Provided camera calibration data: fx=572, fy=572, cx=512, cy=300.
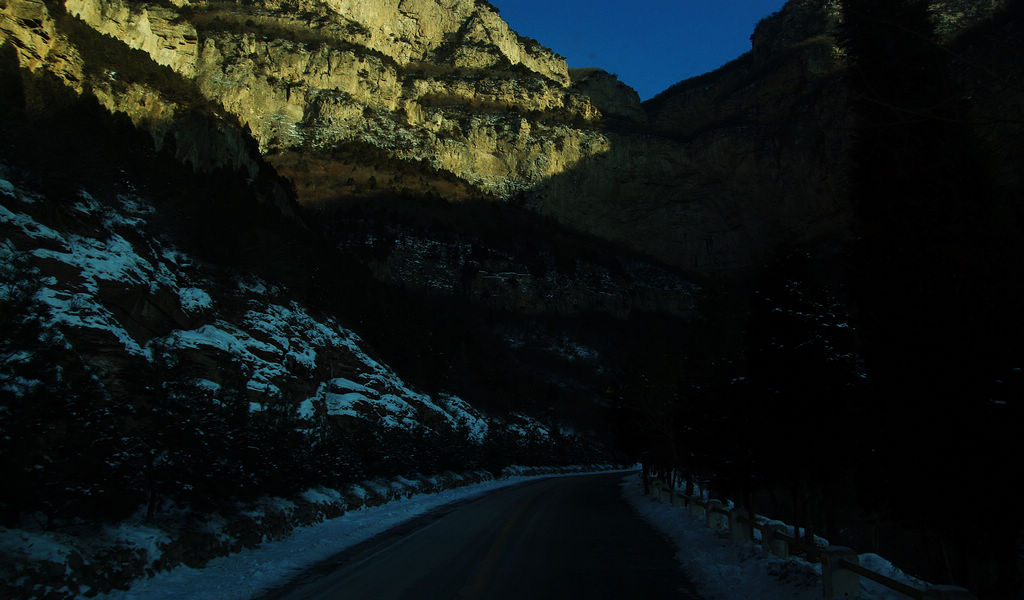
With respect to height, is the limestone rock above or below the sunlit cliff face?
above

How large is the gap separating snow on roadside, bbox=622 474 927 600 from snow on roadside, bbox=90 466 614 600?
6504mm

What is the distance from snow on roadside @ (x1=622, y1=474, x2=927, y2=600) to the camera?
7023mm

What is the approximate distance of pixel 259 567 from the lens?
31.1 feet

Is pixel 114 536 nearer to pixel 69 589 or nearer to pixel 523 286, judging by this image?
pixel 69 589

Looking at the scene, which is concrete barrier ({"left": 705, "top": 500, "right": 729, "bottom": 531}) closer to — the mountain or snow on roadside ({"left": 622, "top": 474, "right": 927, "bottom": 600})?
snow on roadside ({"left": 622, "top": 474, "right": 927, "bottom": 600})

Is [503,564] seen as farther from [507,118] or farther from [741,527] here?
[507,118]

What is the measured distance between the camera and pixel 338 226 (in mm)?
94625

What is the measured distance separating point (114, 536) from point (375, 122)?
133 metres

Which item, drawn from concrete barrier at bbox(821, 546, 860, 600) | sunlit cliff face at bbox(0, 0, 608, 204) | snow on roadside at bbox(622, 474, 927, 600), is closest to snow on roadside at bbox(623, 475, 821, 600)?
snow on roadside at bbox(622, 474, 927, 600)

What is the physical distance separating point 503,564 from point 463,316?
279ft

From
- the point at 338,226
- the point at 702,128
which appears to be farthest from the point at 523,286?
the point at 702,128

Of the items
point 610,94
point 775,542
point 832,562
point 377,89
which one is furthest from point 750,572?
point 610,94

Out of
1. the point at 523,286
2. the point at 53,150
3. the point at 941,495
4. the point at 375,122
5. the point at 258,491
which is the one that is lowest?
the point at 258,491

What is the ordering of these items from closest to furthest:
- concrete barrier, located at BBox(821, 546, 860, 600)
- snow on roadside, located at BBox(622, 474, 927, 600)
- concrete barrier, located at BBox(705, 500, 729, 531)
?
concrete barrier, located at BBox(821, 546, 860, 600) → snow on roadside, located at BBox(622, 474, 927, 600) → concrete barrier, located at BBox(705, 500, 729, 531)
